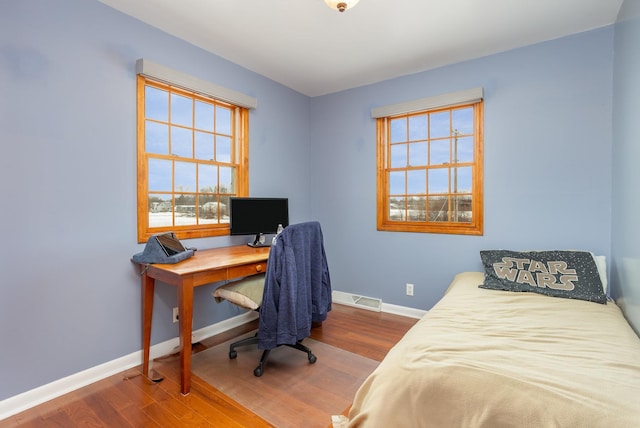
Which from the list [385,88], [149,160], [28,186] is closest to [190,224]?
[149,160]

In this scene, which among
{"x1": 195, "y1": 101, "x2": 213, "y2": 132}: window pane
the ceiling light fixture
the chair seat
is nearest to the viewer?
the ceiling light fixture

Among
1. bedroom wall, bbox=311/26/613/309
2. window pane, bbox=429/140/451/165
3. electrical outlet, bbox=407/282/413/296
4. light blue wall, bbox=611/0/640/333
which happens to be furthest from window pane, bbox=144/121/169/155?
light blue wall, bbox=611/0/640/333

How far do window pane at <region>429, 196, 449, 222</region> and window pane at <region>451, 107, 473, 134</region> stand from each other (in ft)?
2.19

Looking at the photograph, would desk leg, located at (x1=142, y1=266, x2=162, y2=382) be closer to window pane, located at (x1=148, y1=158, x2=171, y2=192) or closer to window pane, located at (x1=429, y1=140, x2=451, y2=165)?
window pane, located at (x1=148, y1=158, x2=171, y2=192)

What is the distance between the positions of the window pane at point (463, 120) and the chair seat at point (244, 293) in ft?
7.59

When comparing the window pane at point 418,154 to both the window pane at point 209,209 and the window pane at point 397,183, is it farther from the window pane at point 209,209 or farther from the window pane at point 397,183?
the window pane at point 209,209

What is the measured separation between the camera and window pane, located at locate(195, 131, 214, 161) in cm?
276

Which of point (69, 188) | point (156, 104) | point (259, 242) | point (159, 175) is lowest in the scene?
point (259, 242)

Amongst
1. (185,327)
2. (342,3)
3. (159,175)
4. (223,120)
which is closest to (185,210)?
(159,175)

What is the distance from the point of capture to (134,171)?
227 centimetres

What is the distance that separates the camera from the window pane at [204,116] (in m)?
2.76

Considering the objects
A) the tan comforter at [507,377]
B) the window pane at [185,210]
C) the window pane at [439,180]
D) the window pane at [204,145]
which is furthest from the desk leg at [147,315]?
the window pane at [439,180]

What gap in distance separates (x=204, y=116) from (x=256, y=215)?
101 centimetres

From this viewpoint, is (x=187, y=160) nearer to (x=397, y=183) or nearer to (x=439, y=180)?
(x=397, y=183)
